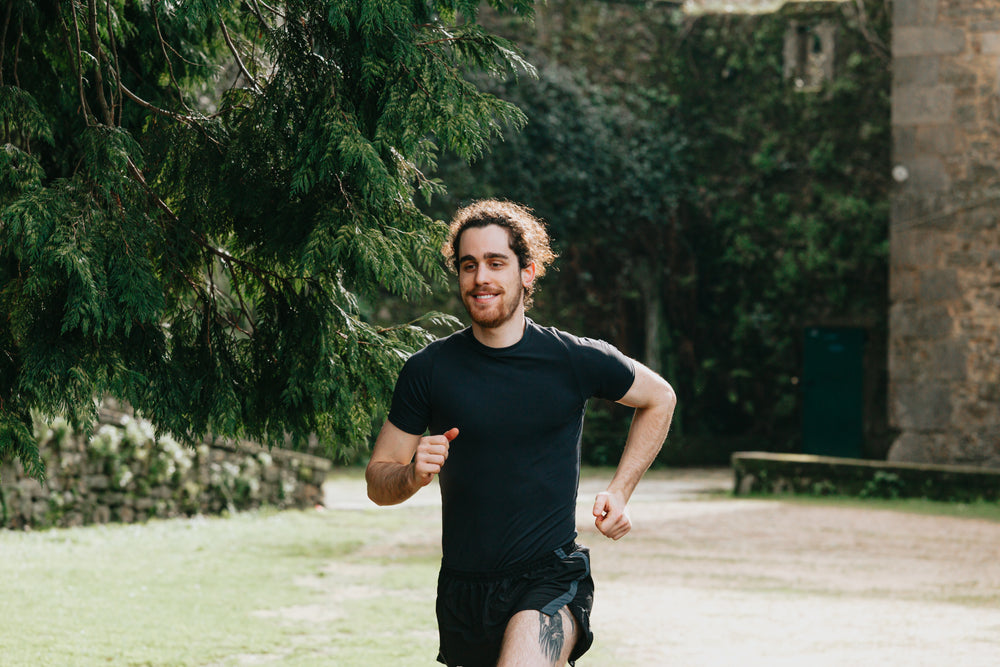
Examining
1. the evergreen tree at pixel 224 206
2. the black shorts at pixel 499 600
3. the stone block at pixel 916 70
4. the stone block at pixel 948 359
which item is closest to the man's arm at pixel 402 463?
the black shorts at pixel 499 600

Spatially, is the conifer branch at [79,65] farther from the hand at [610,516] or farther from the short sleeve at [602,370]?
the hand at [610,516]

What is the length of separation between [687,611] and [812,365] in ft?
36.7

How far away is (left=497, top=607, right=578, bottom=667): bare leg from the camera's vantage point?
3160mm

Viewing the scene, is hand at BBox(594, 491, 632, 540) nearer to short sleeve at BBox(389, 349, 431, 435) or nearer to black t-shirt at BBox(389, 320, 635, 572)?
black t-shirt at BBox(389, 320, 635, 572)

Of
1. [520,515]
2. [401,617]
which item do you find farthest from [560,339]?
[401,617]

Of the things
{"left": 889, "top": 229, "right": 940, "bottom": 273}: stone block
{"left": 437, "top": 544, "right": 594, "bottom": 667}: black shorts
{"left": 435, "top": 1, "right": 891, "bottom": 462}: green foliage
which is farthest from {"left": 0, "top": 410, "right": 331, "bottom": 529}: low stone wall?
{"left": 889, "top": 229, "right": 940, "bottom": 273}: stone block

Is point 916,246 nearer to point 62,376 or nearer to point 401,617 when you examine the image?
point 401,617

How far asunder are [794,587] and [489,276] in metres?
5.74

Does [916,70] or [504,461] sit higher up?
[916,70]

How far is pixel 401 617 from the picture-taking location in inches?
277

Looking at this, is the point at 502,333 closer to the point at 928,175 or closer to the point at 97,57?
the point at 97,57

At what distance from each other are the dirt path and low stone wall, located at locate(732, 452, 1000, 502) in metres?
0.97

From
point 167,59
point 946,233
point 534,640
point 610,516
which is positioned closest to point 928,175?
point 946,233

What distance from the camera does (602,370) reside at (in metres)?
3.44
